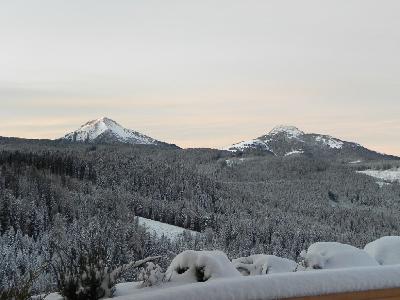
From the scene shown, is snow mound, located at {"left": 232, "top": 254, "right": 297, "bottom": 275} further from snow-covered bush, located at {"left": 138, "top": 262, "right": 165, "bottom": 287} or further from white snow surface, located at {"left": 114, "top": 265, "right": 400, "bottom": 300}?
snow-covered bush, located at {"left": 138, "top": 262, "right": 165, "bottom": 287}

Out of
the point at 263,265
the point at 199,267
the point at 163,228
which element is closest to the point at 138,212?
the point at 163,228

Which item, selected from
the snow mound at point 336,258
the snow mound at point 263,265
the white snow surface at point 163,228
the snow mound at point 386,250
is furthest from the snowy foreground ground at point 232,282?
the white snow surface at point 163,228

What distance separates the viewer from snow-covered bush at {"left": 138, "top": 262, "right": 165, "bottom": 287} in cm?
311

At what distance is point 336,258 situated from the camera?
4227 mm

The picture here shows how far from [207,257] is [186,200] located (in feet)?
370

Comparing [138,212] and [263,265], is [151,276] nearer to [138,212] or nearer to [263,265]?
[263,265]

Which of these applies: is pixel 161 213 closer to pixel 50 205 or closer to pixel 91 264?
pixel 50 205

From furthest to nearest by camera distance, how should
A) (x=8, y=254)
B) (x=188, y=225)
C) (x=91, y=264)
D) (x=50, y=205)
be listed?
1. (x=188, y=225)
2. (x=50, y=205)
3. (x=8, y=254)
4. (x=91, y=264)

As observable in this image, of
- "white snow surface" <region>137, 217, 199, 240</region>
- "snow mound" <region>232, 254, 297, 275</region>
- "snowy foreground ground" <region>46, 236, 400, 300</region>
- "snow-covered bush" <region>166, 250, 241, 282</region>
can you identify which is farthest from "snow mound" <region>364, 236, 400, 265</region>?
"white snow surface" <region>137, 217, 199, 240</region>

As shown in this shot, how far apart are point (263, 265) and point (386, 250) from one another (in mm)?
1389

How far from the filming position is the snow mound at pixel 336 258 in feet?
13.6

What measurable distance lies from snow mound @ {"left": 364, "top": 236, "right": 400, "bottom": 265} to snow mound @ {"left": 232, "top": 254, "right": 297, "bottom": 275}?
0.93 m

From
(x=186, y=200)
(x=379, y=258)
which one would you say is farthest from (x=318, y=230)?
(x=379, y=258)

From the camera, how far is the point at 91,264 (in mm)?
3100
